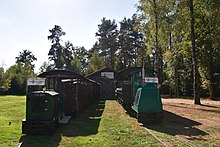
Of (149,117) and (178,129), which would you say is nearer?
(178,129)

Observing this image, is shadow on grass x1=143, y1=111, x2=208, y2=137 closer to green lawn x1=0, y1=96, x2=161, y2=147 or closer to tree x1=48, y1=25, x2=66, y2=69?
green lawn x1=0, y1=96, x2=161, y2=147

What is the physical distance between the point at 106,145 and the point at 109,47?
61.5 meters

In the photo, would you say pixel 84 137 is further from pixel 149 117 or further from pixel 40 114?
pixel 149 117

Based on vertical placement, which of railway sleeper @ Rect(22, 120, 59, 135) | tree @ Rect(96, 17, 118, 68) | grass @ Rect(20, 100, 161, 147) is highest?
tree @ Rect(96, 17, 118, 68)

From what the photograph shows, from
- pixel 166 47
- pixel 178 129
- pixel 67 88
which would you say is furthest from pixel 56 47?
pixel 178 129

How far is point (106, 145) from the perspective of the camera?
28.0 feet

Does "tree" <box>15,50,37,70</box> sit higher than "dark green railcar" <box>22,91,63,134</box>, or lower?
higher

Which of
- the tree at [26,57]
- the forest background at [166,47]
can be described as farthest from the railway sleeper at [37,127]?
the tree at [26,57]

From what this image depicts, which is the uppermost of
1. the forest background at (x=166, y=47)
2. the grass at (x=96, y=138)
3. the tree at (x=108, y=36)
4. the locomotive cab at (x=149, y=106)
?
the tree at (x=108, y=36)

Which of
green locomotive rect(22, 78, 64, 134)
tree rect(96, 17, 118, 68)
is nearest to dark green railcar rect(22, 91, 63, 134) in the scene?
green locomotive rect(22, 78, 64, 134)

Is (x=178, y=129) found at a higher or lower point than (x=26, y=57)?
lower

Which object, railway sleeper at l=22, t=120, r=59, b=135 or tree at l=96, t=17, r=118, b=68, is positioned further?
tree at l=96, t=17, r=118, b=68

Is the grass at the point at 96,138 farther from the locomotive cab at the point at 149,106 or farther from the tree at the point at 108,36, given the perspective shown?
the tree at the point at 108,36

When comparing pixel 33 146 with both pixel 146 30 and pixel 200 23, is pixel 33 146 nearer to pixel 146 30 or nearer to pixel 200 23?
pixel 200 23
